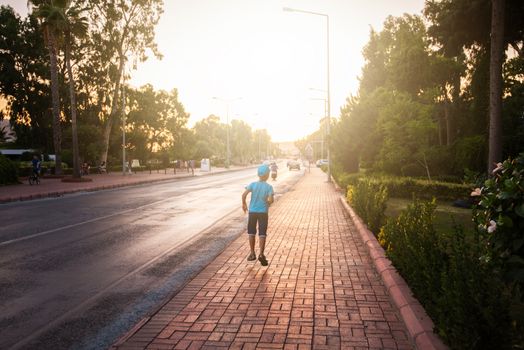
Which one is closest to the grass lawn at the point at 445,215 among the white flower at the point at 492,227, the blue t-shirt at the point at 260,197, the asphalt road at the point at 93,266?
the blue t-shirt at the point at 260,197

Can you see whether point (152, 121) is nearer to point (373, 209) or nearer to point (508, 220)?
point (373, 209)

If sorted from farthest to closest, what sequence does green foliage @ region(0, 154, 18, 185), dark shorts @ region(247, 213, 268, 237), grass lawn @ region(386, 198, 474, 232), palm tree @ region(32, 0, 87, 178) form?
palm tree @ region(32, 0, 87, 178) → green foliage @ region(0, 154, 18, 185) → grass lawn @ region(386, 198, 474, 232) → dark shorts @ region(247, 213, 268, 237)

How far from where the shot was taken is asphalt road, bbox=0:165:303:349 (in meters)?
4.74

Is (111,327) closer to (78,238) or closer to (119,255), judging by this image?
(119,255)

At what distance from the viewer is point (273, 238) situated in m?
9.77

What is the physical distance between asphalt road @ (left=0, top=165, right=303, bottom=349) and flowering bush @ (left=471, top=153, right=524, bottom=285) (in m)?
3.77

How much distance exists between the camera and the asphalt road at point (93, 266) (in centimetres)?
474

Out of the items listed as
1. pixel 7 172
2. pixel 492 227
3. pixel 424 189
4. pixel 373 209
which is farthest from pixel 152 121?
pixel 492 227

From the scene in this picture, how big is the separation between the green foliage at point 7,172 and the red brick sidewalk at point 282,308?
85.1 ft

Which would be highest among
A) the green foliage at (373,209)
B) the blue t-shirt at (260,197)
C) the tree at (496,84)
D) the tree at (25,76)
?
the tree at (25,76)

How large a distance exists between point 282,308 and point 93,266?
12.7 feet

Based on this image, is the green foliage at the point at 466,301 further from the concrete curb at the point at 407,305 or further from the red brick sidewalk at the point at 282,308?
the red brick sidewalk at the point at 282,308

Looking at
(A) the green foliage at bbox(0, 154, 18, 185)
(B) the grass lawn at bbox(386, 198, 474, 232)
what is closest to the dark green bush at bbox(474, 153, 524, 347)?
(B) the grass lawn at bbox(386, 198, 474, 232)

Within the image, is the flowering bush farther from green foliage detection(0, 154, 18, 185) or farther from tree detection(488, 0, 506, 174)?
green foliage detection(0, 154, 18, 185)
